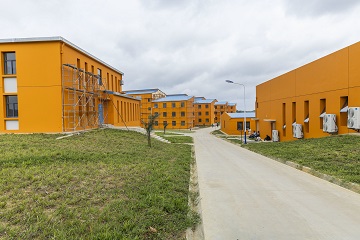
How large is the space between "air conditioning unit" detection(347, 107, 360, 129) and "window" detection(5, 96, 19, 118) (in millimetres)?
22559

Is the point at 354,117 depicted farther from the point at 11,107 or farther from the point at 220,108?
the point at 220,108

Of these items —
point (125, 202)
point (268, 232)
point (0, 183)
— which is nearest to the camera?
point (268, 232)

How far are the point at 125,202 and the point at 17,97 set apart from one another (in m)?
17.0

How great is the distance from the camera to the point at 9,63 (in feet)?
57.4

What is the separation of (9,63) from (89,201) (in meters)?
17.5

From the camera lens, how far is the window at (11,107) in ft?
58.2

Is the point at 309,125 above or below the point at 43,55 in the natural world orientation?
below

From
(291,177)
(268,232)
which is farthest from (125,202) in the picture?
(291,177)

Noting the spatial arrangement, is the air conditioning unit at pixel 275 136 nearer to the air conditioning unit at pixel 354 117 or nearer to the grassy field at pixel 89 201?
the air conditioning unit at pixel 354 117

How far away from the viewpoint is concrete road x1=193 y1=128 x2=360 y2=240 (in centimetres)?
420

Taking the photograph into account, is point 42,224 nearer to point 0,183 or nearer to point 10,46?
point 0,183

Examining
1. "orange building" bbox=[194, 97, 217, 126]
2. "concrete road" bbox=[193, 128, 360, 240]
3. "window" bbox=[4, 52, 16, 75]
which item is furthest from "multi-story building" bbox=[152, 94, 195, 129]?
"concrete road" bbox=[193, 128, 360, 240]

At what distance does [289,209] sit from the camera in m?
5.29

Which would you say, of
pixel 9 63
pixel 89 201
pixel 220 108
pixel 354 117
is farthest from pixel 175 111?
pixel 89 201
